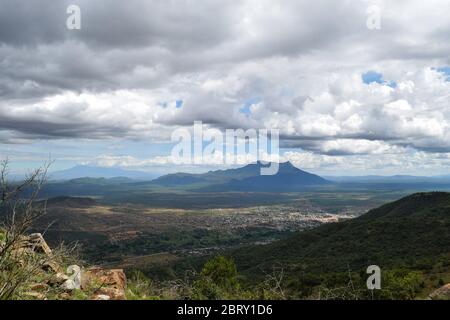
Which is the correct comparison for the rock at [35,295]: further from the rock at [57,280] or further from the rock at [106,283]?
the rock at [106,283]

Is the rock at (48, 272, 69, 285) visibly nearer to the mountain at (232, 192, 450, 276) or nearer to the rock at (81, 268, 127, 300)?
the rock at (81, 268, 127, 300)

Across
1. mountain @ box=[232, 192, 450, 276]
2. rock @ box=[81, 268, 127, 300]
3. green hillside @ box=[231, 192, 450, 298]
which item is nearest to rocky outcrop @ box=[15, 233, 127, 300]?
rock @ box=[81, 268, 127, 300]

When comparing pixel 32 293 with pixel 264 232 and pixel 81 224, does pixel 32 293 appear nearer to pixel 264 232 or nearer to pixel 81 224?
pixel 264 232

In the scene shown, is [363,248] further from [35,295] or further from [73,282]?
[35,295]

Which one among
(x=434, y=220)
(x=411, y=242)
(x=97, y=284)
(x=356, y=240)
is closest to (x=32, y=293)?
(x=97, y=284)

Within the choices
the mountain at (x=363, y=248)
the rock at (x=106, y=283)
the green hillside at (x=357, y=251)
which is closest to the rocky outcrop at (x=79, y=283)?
the rock at (x=106, y=283)

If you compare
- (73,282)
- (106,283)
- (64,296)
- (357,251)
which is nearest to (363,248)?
(357,251)
